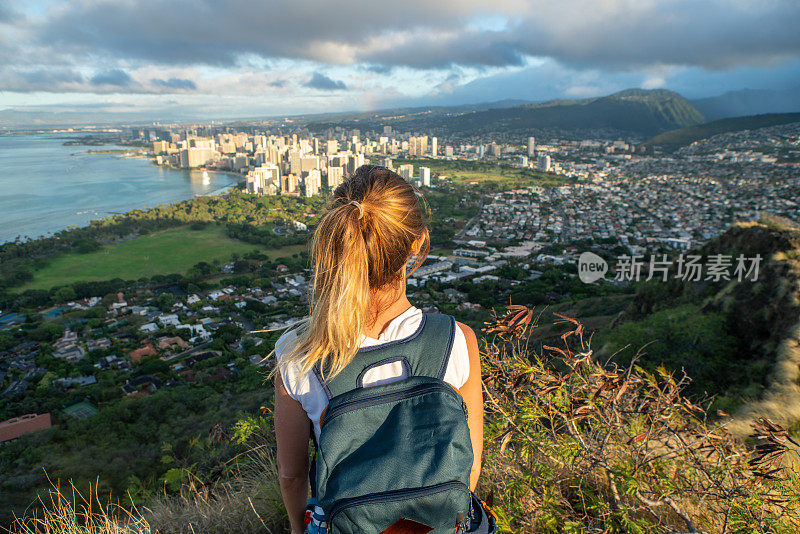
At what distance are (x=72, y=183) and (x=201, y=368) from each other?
28274 millimetres

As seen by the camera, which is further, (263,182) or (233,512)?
(263,182)

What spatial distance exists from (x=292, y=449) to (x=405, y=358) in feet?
0.73

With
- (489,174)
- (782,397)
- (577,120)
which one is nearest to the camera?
(782,397)

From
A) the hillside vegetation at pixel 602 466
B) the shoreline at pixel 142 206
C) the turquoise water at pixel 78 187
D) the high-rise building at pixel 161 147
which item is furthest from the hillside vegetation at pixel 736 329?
the high-rise building at pixel 161 147

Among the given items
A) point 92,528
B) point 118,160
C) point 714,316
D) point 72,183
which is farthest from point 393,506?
point 118,160

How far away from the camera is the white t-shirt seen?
20.8 inches

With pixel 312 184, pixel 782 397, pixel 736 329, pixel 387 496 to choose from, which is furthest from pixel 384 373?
pixel 312 184

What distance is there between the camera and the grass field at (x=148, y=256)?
1304 cm

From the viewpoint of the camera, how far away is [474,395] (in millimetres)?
584

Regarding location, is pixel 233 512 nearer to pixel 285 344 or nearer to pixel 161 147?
pixel 285 344

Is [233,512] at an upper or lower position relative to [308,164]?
lower

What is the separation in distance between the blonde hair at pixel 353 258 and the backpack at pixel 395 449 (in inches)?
1.5

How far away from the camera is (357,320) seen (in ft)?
1.78

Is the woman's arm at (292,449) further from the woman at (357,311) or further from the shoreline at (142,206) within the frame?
the shoreline at (142,206)
